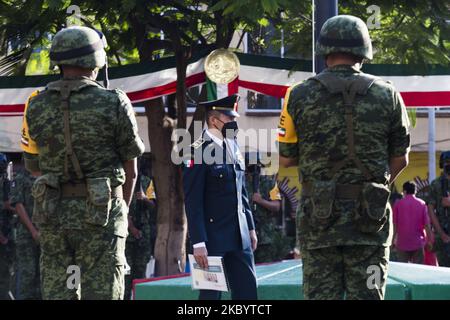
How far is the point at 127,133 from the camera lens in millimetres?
6594

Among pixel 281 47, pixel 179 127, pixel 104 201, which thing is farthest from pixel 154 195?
pixel 104 201

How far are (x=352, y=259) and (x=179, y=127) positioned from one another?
7.43 m

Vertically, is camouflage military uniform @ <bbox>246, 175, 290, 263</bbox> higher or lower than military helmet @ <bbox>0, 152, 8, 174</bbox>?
lower

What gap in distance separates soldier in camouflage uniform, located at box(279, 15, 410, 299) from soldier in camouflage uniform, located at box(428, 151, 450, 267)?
354 inches

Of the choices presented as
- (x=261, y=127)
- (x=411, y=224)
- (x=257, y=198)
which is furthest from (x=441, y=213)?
(x=261, y=127)

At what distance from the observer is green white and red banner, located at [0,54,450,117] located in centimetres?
1320

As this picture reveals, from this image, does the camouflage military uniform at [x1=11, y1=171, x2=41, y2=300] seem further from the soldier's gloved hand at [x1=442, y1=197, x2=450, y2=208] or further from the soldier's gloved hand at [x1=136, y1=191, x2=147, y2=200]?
the soldier's gloved hand at [x1=442, y1=197, x2=450, y2=208]

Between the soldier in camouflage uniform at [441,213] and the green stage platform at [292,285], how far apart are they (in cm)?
498

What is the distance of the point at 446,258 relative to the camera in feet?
50.4

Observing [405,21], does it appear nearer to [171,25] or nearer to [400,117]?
[171,25]

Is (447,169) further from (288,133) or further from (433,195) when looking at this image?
(288,133)

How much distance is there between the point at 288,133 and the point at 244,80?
7.17 m

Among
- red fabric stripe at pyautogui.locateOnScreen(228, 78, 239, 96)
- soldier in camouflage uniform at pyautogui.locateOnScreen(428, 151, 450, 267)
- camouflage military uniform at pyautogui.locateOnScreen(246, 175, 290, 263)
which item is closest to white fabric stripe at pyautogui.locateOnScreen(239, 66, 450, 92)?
red fabric stripe at pyautogui.locateOnScreen(228, 78, 239, 96)
